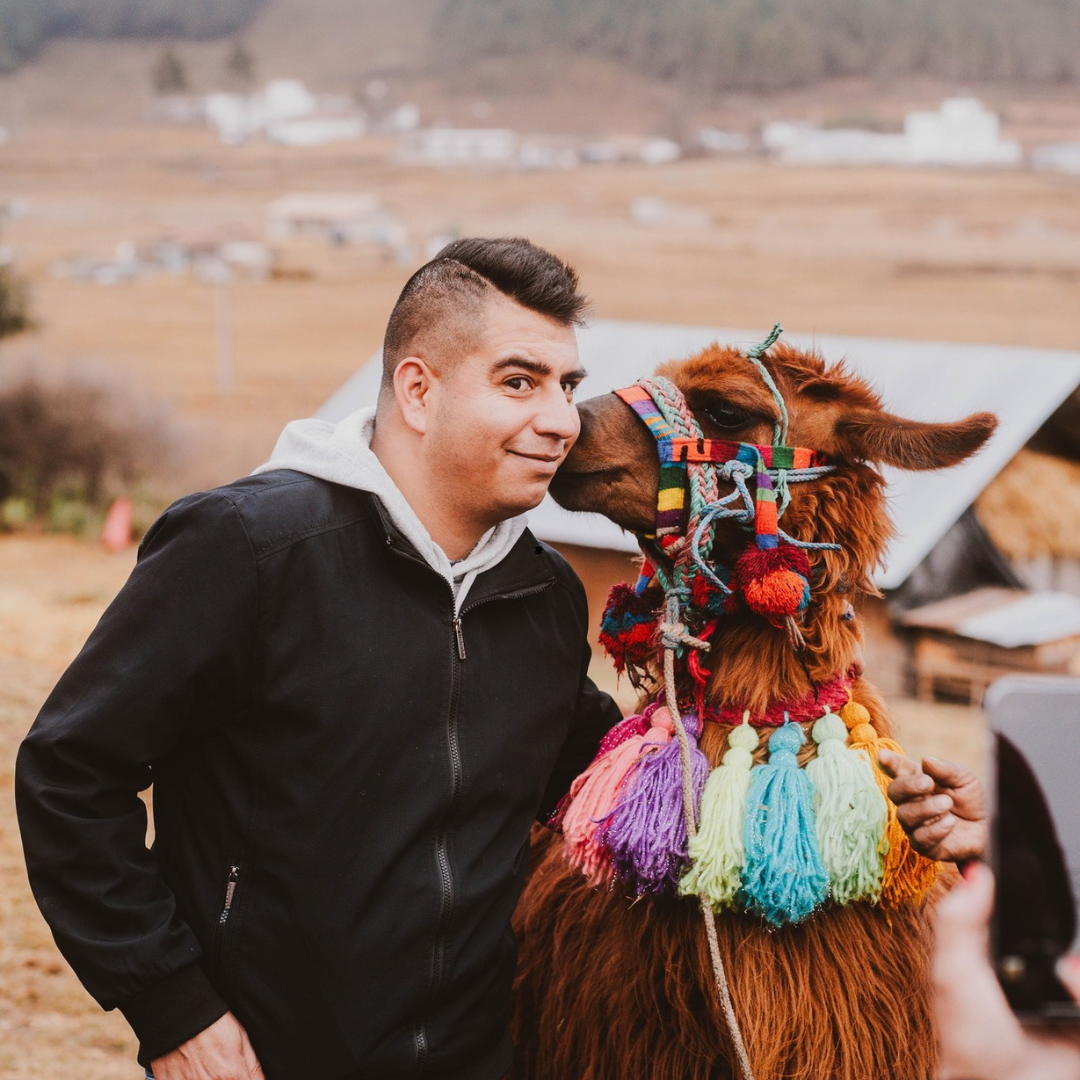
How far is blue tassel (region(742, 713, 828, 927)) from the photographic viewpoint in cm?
178

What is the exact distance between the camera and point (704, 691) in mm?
2021

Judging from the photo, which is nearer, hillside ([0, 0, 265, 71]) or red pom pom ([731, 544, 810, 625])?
red pom pom ([731, 544, 810, 625])

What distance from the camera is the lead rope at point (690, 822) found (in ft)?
5.91

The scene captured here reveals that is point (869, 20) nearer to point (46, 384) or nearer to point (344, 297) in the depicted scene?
point (344, 297)

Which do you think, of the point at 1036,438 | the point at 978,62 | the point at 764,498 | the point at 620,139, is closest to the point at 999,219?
the point at 978,62

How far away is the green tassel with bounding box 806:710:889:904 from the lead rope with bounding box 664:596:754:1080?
0.19 meters

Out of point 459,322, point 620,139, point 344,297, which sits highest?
point 620,139

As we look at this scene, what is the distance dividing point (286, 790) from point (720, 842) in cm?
65

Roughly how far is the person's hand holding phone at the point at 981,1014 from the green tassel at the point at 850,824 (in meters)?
0.90

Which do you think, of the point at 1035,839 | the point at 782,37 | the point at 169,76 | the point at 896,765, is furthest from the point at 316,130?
the point at 1035,839

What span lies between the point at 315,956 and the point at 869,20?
14.9 meters

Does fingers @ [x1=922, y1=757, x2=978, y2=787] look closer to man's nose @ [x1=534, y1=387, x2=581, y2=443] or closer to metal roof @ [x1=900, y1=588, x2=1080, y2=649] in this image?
man's nose @ [x1=534, y1=387, x2=581, y2=443]

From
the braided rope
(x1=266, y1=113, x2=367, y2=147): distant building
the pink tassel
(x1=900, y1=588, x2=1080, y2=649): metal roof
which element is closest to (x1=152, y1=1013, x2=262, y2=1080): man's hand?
the pink tassel

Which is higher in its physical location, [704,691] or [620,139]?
[620,139]
